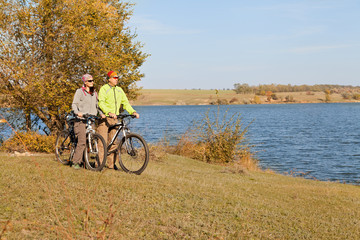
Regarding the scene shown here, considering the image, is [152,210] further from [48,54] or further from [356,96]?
[356,96]

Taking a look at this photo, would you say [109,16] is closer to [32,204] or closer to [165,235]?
[32,204]

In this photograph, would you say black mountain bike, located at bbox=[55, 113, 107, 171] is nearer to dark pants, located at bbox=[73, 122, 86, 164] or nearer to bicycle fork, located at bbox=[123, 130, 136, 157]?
dark pants, located at bbox=[73, 122, 86, 164]

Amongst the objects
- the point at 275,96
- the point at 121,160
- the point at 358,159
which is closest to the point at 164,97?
the point at 275,96

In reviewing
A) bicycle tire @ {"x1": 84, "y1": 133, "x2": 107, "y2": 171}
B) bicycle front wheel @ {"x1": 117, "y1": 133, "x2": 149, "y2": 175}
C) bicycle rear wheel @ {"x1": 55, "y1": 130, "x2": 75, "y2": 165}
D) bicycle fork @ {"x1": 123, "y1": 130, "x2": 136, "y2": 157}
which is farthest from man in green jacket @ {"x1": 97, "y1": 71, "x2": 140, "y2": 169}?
bicycle rear wheel @ {"x1": 55, "y1": 130, "x2": 75, "y2": 165}

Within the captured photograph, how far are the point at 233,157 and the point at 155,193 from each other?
37.0 feet

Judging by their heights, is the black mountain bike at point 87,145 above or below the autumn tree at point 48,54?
below

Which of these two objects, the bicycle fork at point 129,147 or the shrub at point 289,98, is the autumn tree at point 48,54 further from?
the shrub at point 289,98

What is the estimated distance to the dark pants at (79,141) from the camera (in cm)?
895

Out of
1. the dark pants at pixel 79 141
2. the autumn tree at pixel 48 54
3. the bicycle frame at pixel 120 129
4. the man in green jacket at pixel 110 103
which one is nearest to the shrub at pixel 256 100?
the autumn tree at pixel 48 54

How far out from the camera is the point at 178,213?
6301mm

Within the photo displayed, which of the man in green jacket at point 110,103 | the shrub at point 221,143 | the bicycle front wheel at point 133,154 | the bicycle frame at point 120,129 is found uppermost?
the man in green jacket at point 110,103

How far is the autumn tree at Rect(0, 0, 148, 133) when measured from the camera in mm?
15312

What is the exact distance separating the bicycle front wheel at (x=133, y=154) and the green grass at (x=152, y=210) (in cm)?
26

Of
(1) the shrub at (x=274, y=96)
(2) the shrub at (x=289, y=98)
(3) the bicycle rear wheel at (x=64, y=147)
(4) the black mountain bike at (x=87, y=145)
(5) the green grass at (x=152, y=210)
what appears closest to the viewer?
(5) the green grass at (x=152, y=210)
